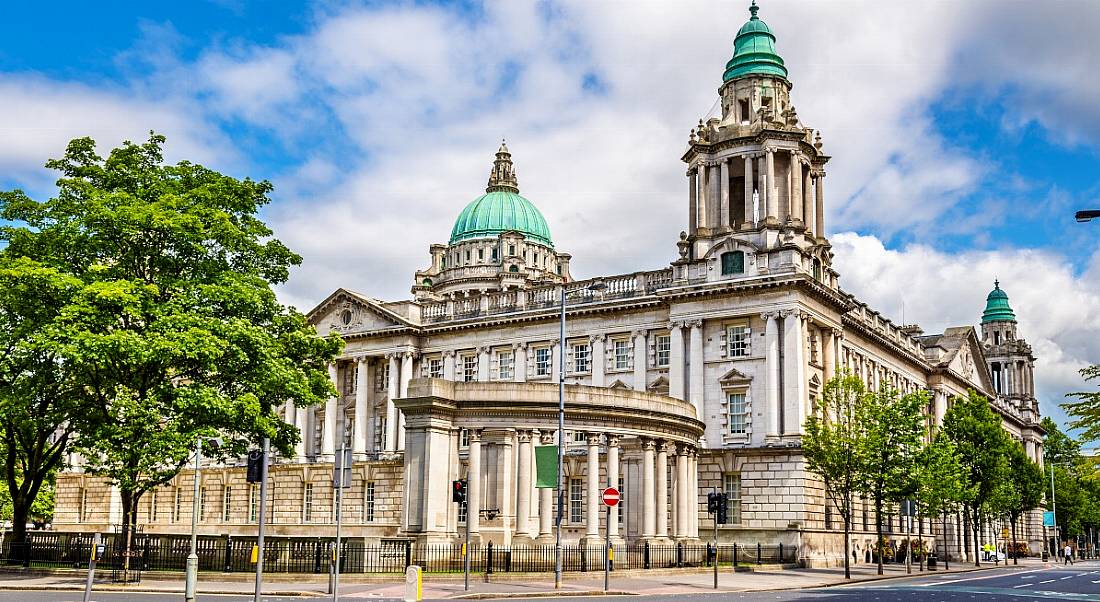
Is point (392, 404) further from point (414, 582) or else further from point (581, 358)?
point (414, 582)

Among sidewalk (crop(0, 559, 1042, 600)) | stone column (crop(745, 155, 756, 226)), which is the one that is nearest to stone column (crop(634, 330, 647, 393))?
stone column (crop(745, 155, 756, 226))

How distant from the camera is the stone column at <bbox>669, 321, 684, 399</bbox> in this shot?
2501 inches

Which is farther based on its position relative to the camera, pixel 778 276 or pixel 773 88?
pixel 773 88

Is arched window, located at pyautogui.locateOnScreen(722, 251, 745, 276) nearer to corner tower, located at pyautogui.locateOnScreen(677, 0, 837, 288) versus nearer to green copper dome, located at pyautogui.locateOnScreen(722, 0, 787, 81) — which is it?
corner tower, located at pyautogui.locateOnScreen(677, 0, 837, 288)

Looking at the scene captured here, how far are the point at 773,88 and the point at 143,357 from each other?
45.1 m

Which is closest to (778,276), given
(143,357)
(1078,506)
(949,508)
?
(949,508)

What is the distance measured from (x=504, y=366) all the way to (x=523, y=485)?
102 ft

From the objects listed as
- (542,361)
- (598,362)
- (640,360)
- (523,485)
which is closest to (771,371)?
(640,360)

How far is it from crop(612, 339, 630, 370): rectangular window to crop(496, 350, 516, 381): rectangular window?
757cm

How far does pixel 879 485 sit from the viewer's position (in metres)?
53.3

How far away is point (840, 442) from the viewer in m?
53.6

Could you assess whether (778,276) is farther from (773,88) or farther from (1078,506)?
(1078,506)

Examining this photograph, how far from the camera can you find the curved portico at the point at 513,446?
134ft

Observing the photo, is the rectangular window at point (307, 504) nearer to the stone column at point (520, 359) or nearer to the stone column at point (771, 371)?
the stone column at point (520, 359)
